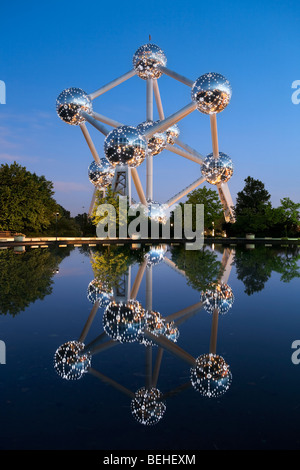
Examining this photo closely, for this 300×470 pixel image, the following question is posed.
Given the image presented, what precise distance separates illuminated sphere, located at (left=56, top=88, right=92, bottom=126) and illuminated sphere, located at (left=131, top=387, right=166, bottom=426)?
29759mm

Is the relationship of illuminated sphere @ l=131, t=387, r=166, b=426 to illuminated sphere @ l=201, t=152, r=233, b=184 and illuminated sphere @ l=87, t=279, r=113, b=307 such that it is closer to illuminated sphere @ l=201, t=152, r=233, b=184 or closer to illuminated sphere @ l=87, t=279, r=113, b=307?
illuminated sphere @ l=87, t=279, r=113, b=307

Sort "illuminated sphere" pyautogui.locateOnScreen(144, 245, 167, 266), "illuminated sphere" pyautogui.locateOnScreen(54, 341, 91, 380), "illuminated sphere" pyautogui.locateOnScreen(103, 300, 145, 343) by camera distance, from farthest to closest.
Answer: "illuminated sphere" pyautogui.locateOnScreen(144, 245, 167, 266) → "illuminated sphere" pyautogui.locateOnScreen(103, 300, 145, 343) → "illuminated sphere" pyautogui.locateOnScreen(54, 341, 91, 380)

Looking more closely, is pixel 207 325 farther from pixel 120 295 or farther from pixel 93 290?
pixel 93 290

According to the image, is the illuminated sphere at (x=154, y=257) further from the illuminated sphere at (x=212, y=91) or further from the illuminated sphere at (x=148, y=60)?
the illuminated sphere at (x=148, y=60)

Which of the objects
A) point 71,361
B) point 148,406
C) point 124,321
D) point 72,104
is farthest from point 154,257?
point 72,104

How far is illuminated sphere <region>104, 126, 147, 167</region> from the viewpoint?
21141 mm

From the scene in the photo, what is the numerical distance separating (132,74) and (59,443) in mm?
36944

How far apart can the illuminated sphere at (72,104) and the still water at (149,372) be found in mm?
25386

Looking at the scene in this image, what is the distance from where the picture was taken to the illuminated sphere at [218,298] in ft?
21.1

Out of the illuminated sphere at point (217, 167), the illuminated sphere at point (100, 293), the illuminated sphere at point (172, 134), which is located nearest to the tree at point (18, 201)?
the illuminated sphere at point (172, 134)

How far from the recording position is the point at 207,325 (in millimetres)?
5301

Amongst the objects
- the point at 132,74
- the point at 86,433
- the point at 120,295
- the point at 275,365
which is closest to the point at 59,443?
the point at 86,433

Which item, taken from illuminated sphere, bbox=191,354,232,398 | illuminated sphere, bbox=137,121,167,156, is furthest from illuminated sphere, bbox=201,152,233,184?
illuminated sphere, bbox=191,354,232,398

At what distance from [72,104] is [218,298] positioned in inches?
1040
